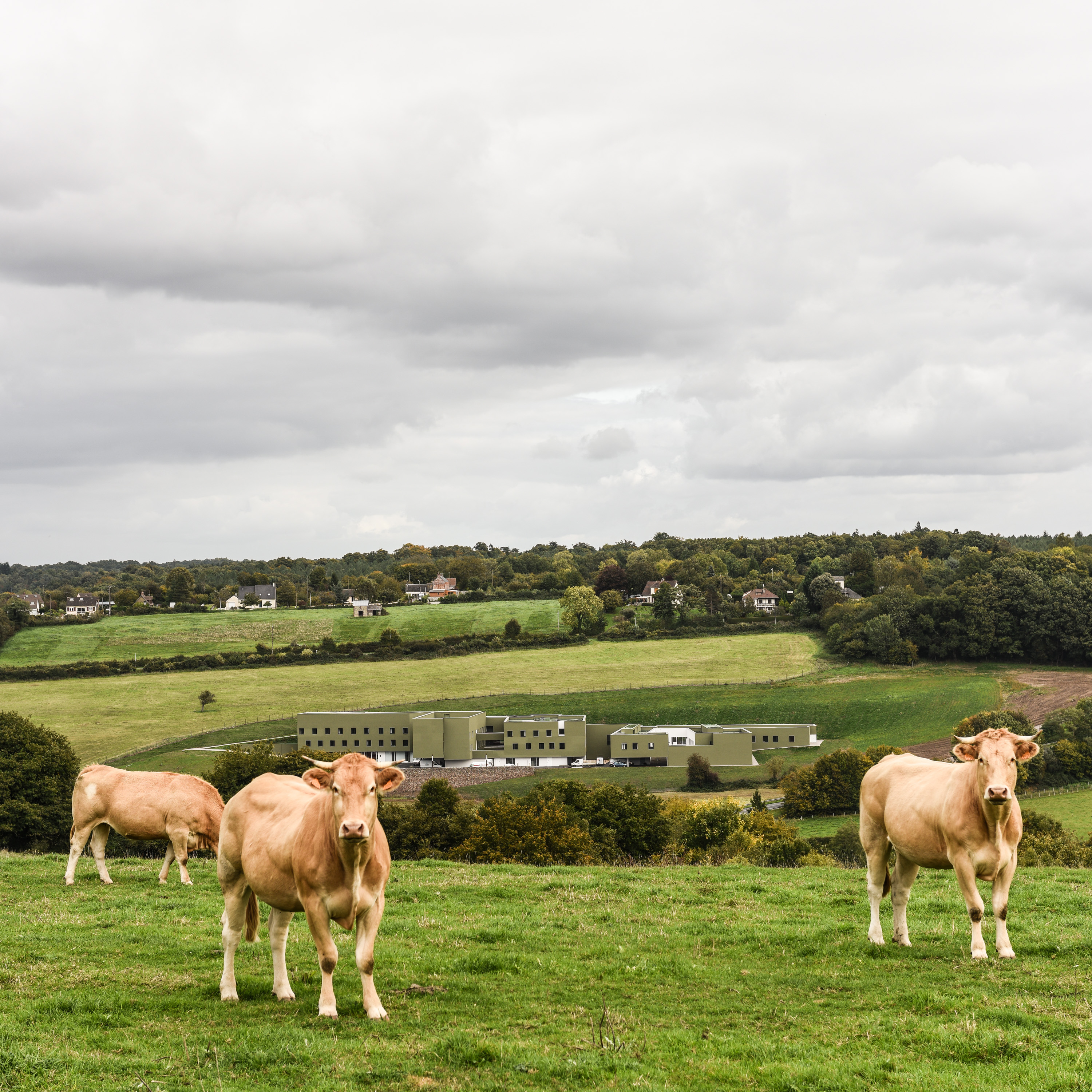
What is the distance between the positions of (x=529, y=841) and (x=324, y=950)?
24.7m

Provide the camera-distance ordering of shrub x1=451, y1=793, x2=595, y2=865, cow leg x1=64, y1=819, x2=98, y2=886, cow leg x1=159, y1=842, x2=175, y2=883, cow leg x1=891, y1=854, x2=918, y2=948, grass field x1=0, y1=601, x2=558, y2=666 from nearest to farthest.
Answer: cow leg x1=891, y1=854, x2=918, y2=948 → cow leg x1=64, y1=819, x2=98, y2=886 → cow leg x1=159, y1=842, x2=175, y2=883 → shrub x1=451, y1=793, x2=595, y2=865 → grass field x1=0, y1=601, x2=558, y2=666

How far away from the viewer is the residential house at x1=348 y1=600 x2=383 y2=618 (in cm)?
14200

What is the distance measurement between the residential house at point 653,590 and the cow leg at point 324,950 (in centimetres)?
13371

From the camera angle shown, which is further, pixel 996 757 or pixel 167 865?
pixel 167 865

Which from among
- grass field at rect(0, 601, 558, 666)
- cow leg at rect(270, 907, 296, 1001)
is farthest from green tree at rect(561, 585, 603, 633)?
cow leg at rect(270, 907, 296, 1001)

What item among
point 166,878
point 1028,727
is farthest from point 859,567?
point 166,878

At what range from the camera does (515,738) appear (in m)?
88.0

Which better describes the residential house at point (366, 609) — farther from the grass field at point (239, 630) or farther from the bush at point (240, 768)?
the bush at point (240, 768)

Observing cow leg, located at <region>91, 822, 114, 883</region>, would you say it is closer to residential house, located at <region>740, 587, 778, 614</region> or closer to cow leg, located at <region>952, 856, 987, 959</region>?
cow leg, located at <region>952, 856, 987, 959</region>

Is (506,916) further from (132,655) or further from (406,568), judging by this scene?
(406,568)

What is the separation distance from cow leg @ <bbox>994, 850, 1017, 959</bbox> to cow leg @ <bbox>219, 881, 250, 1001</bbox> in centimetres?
916

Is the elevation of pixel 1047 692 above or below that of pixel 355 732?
above

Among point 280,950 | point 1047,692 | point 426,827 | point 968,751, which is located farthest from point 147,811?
point 1047,692

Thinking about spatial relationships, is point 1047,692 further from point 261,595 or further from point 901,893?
point 261,595
